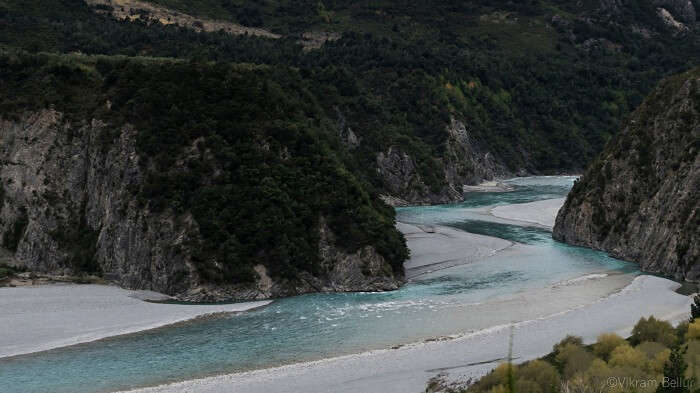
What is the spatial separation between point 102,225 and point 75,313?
13.6 metres

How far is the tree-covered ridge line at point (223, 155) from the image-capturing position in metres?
67.3

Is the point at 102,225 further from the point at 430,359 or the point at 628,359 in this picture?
the point at 628,359

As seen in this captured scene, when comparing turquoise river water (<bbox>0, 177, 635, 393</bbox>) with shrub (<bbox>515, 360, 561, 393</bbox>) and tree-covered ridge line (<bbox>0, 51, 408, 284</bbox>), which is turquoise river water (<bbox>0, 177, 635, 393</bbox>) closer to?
tree-covered ridge line (<bbox>0, 51, 408, 284</bbox>)

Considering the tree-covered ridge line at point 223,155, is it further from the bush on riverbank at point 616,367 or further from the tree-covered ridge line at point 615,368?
the bush on riverbank at point 616,367

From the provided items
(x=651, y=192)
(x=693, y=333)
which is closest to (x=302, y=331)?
(x=693, y=333)

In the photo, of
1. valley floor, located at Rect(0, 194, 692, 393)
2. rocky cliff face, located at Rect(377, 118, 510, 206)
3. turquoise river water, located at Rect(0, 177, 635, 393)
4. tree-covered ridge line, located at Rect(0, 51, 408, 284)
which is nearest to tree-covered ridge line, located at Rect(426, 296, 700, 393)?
valley floor, located at Rect(0, 194, 692, 393)

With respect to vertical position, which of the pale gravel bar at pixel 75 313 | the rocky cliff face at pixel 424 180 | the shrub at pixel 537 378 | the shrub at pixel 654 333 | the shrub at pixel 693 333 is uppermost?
the rocky cliff face at pixel 424 180

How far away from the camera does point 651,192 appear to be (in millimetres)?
81938

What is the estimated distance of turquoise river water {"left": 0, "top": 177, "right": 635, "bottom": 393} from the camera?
155 feet

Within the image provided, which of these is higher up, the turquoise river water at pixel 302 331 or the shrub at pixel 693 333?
the shrub at pixel 693 333

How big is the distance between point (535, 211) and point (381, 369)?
76849mm

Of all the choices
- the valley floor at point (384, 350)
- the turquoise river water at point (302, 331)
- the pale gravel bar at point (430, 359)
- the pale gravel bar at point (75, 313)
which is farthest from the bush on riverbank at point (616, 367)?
the pale gravel bar at point (75, 313)

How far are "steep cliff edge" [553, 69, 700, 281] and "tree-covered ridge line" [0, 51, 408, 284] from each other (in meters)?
22.4

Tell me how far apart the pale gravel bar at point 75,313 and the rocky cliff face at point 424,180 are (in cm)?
7264
